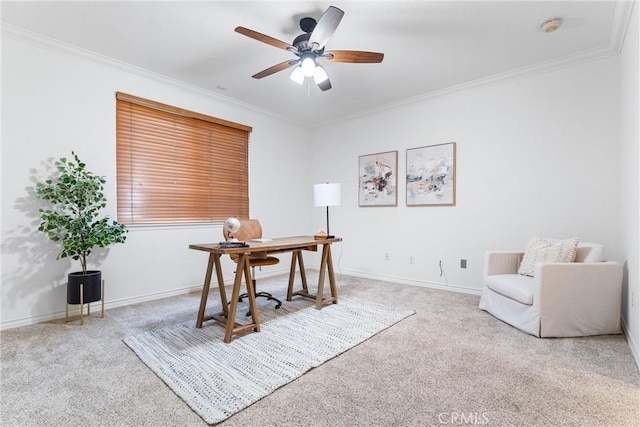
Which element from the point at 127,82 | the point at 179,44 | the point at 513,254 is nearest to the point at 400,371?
the point at 513,254

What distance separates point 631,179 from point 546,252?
83cm

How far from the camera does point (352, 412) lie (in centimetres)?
153

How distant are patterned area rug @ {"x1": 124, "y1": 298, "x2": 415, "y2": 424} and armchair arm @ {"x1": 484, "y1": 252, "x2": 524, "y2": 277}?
1015 mm

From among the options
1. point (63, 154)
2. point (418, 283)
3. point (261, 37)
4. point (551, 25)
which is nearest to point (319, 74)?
point (261, 37)

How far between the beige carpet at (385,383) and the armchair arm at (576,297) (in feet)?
0.37

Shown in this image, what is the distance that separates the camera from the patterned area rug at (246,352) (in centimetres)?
168

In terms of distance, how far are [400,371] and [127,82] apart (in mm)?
3869

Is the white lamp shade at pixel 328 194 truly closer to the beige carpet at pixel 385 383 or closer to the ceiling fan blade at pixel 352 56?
the ceiling fan blade at pixel 352 56

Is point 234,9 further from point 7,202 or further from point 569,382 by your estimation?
point 569,382

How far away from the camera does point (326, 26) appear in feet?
7.06

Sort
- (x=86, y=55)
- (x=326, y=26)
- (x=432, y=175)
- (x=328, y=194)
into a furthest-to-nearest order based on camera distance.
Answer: (x=432, y=175), (x=328, y=194), (x=86, y=55), (x=326, y=26)

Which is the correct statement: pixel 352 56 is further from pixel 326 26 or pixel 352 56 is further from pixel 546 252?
pixel 546 252

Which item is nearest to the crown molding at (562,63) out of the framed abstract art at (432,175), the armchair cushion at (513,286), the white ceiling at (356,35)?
the white ceiling at (356,35)

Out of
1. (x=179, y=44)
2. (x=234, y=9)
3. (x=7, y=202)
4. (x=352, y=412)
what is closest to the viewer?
(x=352, y=412)
